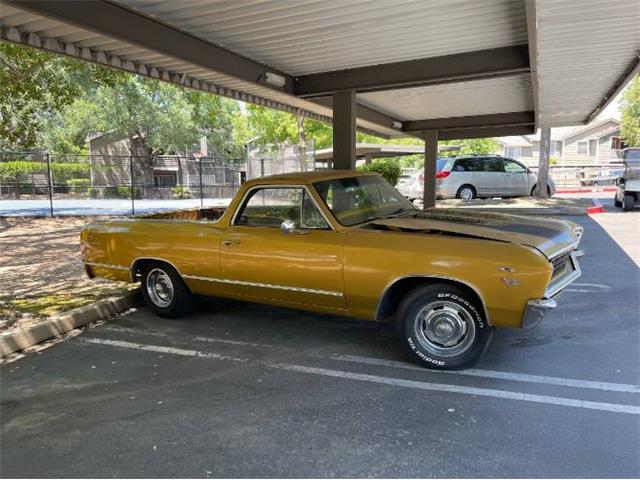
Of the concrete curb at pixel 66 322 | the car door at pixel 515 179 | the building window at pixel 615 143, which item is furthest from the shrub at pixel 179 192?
the building window at pixel 615 143

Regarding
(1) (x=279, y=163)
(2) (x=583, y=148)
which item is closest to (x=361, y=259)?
(1) (x=279, y=163)

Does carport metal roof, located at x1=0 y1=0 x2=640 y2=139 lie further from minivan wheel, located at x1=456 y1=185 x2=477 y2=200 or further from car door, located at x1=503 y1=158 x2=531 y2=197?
car door, located at x1=503 y1=158 x2=531 y2=197

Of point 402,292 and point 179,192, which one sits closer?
point 402,292

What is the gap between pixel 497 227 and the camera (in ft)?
15.4

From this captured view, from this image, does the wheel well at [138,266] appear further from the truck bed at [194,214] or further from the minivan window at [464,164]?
the minivan window at [464,164]

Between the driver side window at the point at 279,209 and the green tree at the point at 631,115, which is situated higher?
the green tree at the point at 631,115

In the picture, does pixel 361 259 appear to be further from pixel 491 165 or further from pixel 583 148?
pixel 583 148

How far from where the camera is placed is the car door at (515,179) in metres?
22.0

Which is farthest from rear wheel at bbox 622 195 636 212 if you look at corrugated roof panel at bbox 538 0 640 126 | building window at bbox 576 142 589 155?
building window at bbox 576 142 589 155

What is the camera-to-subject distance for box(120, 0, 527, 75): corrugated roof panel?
6.00 meters

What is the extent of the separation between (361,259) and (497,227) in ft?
4.39

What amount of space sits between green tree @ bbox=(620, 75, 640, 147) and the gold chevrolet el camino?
45811 millimetres

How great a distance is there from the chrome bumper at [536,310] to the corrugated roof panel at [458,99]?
7282mm

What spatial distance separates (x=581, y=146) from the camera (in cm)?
5338
